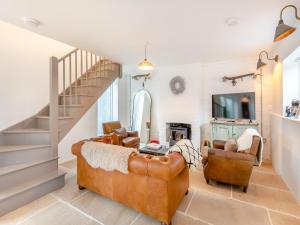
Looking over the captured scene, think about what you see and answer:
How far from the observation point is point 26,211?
209 cm

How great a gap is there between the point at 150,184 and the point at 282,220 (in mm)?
1662

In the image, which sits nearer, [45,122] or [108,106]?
[45,122]

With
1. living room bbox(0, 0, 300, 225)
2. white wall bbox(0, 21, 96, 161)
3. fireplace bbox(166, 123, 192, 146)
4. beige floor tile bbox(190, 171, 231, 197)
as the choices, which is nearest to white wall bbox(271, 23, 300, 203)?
living room bbox(0, 0, 300, 225)

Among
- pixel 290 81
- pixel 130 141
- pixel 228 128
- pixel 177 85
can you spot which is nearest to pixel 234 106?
pixel 228 128

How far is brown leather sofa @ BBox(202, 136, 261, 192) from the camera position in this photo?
240cm

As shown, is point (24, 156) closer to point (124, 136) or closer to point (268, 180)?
point (124, 136)

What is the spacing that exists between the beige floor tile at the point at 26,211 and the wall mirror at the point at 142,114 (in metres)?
3.63

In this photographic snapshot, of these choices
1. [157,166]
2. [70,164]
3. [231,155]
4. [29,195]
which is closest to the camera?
[157,166]

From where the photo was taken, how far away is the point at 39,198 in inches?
93.2

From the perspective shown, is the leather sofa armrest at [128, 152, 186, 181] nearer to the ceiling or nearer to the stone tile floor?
the stone tile floor

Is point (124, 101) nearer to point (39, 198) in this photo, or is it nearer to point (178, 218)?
point (39, 198)

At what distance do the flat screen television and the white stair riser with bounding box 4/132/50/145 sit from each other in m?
4.14

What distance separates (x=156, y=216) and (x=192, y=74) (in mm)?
4000

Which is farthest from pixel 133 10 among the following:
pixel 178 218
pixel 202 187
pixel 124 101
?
pixel 124 101
